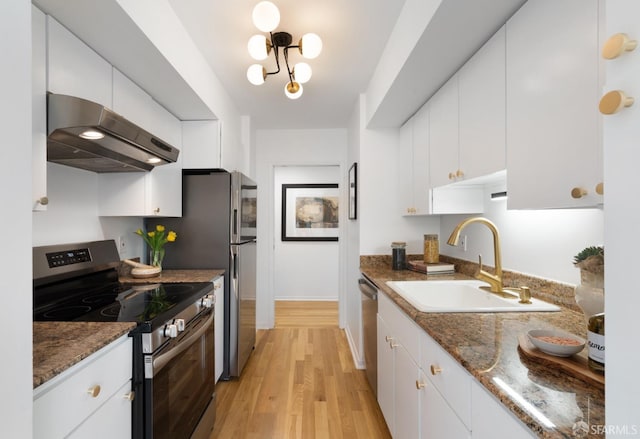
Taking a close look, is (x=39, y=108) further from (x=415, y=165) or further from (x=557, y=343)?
(x=415, y=165)

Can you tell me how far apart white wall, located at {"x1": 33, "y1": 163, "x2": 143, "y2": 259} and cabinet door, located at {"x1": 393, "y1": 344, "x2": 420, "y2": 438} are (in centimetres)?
186

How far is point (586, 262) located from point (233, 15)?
76.1 inches

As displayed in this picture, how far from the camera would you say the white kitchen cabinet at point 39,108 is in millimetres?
1121

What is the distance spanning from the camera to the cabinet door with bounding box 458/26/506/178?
130 centimetres

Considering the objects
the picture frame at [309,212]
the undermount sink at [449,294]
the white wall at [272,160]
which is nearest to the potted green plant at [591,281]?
the undermount sink at [449,294]

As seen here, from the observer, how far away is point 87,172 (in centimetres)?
193

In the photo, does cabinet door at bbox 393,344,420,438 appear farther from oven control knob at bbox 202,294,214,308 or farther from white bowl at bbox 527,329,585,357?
oven control knob at bbox 202,294,214,308

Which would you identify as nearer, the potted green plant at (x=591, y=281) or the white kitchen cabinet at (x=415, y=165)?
the potted green plant at (x=591, y=281)

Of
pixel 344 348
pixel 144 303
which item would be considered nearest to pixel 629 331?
pixel 144 303

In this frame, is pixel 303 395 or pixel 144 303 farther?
pixel 303 395

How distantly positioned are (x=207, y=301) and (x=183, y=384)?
0.48m

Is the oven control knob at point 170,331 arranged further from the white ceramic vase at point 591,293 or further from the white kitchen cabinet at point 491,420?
the white ceramic vase at point 591,293

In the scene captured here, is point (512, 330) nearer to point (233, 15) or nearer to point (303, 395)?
point (303, 395)

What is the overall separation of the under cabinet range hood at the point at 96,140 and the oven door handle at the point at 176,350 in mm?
946
